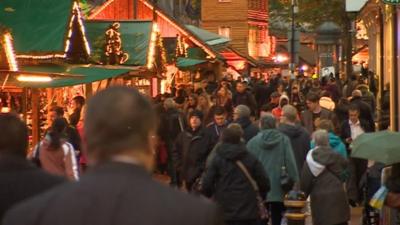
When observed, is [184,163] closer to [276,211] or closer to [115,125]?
[276,211]

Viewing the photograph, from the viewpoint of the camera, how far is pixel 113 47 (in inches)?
1002

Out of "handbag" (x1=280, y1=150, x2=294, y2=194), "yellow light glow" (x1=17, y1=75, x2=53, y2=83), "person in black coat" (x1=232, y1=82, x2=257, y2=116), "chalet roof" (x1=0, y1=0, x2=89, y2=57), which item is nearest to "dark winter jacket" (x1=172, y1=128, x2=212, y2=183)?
"handbag" (x1=280, y1=150, x2=294, y2=194)

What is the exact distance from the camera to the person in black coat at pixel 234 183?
1088cm

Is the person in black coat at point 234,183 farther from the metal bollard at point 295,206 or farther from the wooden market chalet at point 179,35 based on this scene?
the wooden market chalet at point 179,35

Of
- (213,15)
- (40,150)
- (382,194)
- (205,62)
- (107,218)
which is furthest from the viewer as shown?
(213,15)

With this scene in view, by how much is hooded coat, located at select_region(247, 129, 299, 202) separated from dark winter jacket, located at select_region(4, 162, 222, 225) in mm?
9158

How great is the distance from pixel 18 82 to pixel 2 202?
42.8 feet

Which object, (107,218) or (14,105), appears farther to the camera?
(14,105)

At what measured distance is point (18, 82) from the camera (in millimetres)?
18109

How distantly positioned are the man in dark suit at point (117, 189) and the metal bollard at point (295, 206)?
27.1 feet

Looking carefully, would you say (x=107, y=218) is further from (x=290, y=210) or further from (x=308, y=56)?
(x=308, y=56)

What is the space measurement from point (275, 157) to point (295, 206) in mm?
931

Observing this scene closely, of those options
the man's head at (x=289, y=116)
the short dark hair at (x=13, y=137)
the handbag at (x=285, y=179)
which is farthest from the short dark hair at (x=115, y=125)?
the man's head at (x=289, y=116)

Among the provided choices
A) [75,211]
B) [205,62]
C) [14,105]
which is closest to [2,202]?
[75,211]
